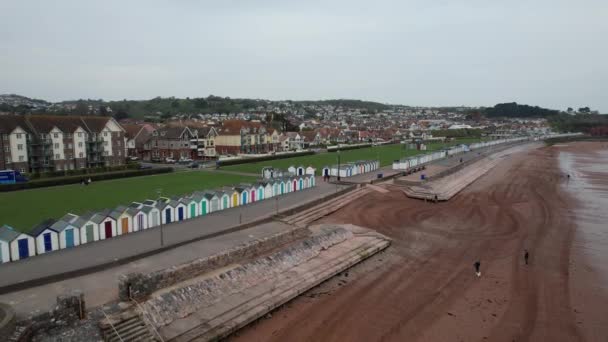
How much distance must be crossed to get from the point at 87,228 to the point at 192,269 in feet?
26.4

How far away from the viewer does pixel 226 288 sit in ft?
53.1

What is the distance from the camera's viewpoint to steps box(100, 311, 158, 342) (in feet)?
39.9

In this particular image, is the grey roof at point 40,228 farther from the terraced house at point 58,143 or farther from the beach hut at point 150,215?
the terraced house at point 58,143

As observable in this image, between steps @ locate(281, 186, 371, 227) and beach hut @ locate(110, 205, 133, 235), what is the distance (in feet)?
31.2

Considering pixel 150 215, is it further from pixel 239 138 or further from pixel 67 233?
pixel 239 138

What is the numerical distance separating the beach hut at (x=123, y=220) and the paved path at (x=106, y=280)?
4625 millimetres

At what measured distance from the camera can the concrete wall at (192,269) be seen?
13930mm

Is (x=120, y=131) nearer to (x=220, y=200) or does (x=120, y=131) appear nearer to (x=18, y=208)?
(x=18, y=208)

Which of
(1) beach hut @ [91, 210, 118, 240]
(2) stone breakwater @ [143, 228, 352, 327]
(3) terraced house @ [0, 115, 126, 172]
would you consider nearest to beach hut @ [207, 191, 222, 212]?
(1) beach hut @ [91, 210, 118, 240]

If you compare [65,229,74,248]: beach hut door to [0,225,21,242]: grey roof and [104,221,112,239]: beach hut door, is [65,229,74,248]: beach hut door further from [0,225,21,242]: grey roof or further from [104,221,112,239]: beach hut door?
[0,225,21,242]: grey roof

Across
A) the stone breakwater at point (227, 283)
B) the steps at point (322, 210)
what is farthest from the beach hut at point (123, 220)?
the steps at point (322, 210)

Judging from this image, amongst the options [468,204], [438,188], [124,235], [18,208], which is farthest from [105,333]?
[438,188]

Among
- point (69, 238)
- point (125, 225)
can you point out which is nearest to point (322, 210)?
point (125, 225)

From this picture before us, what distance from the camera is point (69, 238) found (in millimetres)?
19719
